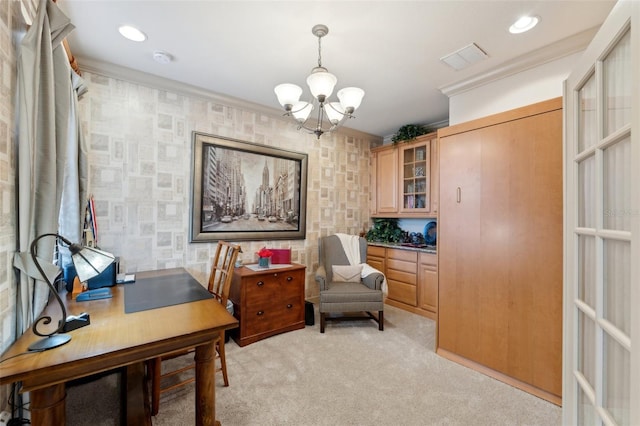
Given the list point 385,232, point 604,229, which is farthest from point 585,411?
point 385,232

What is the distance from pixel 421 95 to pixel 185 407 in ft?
11.5

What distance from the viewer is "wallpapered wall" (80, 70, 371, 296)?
8.21ft

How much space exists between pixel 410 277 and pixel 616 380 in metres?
2.85

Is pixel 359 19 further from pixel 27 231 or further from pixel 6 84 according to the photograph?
pixel 27 231

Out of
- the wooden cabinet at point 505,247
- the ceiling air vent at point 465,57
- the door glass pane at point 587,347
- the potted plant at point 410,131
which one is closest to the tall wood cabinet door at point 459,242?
the wooden cabinet at point 505,247

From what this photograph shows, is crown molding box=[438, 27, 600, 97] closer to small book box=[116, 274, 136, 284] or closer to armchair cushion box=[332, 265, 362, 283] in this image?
armchair cushion box=[332, 265, 362, 283]

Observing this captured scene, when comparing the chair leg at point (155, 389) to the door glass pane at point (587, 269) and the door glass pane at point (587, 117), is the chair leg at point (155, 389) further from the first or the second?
the door glass pane at point (587, 117)

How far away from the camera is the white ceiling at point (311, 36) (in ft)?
5.87

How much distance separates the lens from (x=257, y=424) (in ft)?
5.62

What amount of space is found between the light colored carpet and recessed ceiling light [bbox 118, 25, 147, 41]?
2.60 metres

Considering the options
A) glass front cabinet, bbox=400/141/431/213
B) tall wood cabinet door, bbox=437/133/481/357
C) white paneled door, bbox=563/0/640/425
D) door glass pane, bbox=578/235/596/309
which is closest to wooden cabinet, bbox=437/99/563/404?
tall wood cabinet door, bbox=437/133/481/357

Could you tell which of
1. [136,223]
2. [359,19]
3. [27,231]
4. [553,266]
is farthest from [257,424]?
[359,19]

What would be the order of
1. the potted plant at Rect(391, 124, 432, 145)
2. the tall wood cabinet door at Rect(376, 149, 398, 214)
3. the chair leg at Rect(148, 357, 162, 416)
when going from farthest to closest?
the tall wood cabinet door at Rect(376, 149, 398, 214) < the potted plant at Rect(391, 124, 432, 145) < the chair leg at Rect(148, 357, 162, 416)

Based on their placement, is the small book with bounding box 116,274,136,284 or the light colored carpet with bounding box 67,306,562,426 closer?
the light colored carpet with bounding box 67,306,562,426
